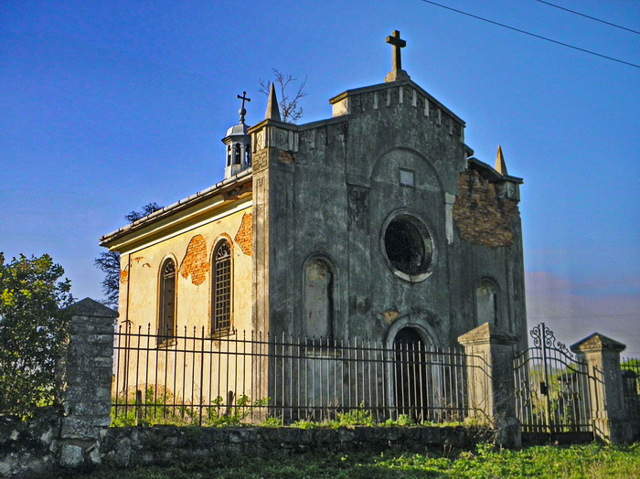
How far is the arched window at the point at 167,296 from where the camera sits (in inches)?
761

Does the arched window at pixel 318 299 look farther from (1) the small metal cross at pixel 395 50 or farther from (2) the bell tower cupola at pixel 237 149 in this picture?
(2) the bell tower cupola at pixel 237 149

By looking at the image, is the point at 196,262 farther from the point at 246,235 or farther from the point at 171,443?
the point at 171,443

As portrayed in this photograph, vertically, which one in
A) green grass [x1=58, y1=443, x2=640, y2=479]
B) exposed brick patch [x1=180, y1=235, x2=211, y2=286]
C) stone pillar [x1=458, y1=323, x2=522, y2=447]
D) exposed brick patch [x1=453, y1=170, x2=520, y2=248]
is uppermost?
exposed brick patch [x1=453, y1=170, x2=520, y2=248]

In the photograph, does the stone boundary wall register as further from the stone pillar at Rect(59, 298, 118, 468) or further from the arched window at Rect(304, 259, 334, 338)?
the arched window at Rect(304, 259, 334, 338)

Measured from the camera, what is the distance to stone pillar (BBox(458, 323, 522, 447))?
12.1m

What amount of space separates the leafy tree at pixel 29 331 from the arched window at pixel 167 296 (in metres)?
10.1

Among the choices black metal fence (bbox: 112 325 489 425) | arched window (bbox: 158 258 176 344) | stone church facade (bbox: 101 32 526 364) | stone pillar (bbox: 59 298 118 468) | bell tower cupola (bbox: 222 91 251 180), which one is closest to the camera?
stone pillar (bbox: 59 298 118 468)

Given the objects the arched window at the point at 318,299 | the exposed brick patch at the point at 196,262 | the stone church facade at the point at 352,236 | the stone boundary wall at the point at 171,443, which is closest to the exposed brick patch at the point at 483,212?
the stone church facade at the point at 352,236

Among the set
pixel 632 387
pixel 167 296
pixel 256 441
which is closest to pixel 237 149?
pixel 167 296

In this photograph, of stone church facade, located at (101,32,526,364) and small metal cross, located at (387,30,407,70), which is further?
small metal cross, located at (387,30,407,70)

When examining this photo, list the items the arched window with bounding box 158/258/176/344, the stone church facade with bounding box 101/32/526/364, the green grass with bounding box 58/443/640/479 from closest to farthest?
the green grass with bounding box 58/443/640/479, the stone church facade with bounding box 101/32/526/364, the arched window with bounding box 158/258/176/344

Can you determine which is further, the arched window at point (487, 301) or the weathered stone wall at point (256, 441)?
the arched window at point (487, 301)

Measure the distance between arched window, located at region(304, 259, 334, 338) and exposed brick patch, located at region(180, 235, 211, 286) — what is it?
10.2 feet

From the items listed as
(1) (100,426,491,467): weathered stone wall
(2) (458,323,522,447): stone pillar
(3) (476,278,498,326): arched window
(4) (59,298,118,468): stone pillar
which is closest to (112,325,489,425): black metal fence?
(2) (458,323,522,447): stone pillar
